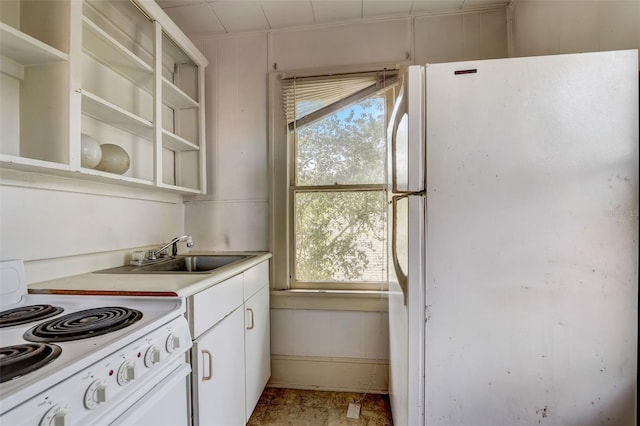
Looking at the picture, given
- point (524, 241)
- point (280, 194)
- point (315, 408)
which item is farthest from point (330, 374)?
point (524, 241)

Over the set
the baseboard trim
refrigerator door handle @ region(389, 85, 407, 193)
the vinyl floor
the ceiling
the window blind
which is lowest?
the vinyl floor

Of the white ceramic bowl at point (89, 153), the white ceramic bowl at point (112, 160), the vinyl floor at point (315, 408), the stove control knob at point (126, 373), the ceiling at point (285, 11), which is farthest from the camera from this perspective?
the ceiling at point (285, 11)

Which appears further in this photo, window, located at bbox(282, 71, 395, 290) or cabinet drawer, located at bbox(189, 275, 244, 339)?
window, located at bbox(282, 71, 395, 290)

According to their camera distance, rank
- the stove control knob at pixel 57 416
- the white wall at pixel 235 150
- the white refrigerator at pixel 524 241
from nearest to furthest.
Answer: the stove control knob at pixel 57 416
the white refrigerator at pixel 524 241
the white wall at pixel 235 150

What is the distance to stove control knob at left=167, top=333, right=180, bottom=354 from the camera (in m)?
0.91

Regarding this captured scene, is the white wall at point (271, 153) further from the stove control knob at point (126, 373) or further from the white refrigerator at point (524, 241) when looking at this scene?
the stove control knob at point (126, 373)

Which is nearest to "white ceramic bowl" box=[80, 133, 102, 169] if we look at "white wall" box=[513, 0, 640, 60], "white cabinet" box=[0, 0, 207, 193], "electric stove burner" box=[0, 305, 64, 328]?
"white cabinet" box=[0, 0, 207, 193]

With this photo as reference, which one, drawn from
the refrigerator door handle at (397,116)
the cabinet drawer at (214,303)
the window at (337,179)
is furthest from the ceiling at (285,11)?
the cabinet drawer at (214,303)

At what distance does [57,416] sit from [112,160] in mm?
1109

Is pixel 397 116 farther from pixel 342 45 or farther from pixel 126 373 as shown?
pixel 126 373

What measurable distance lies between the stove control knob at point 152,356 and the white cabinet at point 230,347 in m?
0.20

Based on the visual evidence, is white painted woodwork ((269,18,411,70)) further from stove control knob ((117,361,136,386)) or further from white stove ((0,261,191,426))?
stove control knob ((117,361,136,386))

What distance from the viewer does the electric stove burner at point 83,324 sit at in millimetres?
735

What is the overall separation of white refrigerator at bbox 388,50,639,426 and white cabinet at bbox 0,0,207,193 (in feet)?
4.10
